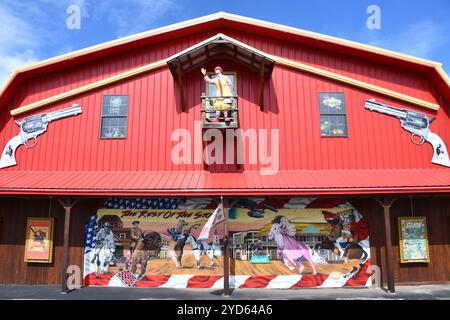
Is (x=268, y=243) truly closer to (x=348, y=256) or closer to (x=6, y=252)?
(x=348, y=256)

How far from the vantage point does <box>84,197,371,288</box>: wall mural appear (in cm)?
1245

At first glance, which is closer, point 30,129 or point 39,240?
point 39,240

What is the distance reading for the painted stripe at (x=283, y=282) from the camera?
485 inches

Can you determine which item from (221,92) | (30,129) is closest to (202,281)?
(221,92)

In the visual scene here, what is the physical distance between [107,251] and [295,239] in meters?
6.69

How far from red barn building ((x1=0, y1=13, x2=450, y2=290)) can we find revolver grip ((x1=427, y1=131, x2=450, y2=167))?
15 cm

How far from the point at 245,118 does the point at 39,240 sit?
8.79 metres

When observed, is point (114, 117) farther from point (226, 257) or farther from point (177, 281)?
point (226, 257)

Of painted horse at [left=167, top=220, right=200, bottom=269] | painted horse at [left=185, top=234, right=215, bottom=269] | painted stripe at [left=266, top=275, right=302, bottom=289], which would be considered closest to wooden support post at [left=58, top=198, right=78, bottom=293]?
painted horse at [left=167, top=220, right=200, bottom=269]

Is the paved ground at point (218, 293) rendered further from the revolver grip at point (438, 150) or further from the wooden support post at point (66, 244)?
the revolver grip at point (438, 150)

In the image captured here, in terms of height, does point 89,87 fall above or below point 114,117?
above

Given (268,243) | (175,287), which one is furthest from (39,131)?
(268,243)

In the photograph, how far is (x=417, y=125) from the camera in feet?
45.6

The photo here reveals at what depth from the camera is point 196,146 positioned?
13570 millimetres
